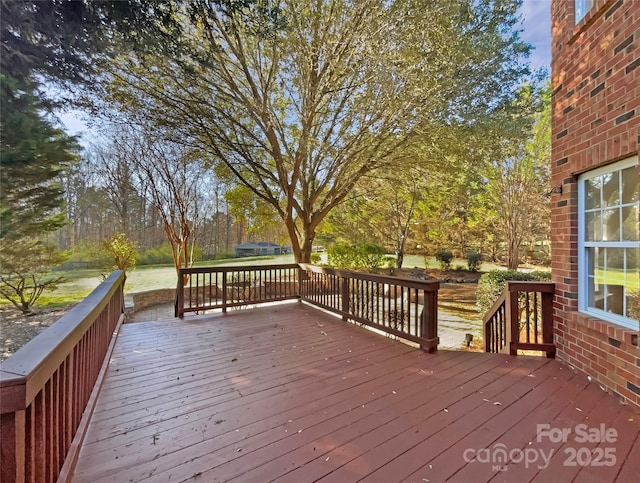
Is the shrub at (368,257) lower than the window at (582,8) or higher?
lower

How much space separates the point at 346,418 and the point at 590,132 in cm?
318

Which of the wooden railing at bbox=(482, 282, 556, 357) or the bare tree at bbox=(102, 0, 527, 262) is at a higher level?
the bare tree at bbox=(102, 0, 527, 262)

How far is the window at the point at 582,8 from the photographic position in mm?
2803

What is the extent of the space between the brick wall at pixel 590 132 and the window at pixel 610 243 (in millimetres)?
77

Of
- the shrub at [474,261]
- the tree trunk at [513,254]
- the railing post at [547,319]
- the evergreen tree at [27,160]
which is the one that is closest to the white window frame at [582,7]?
the railing post at [547,319]

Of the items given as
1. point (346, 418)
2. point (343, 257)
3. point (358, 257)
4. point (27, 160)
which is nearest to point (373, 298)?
point (346, 418)

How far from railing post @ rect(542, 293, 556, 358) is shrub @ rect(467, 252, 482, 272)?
11217 mm

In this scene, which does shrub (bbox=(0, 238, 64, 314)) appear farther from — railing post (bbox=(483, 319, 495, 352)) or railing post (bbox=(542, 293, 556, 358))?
railing post (bbox=(542, 293, 556, 358))

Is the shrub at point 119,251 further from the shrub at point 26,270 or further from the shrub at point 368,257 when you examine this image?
the shrub at point 368,257

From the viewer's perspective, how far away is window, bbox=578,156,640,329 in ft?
7.84

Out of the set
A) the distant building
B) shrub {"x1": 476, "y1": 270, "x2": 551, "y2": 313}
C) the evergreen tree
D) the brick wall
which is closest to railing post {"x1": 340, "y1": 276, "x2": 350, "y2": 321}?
the brick wall

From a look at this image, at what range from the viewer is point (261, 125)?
7.01m

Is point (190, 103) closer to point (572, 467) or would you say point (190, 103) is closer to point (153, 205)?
point (153, 205)

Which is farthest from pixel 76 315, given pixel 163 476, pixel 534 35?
pixel 534 35
